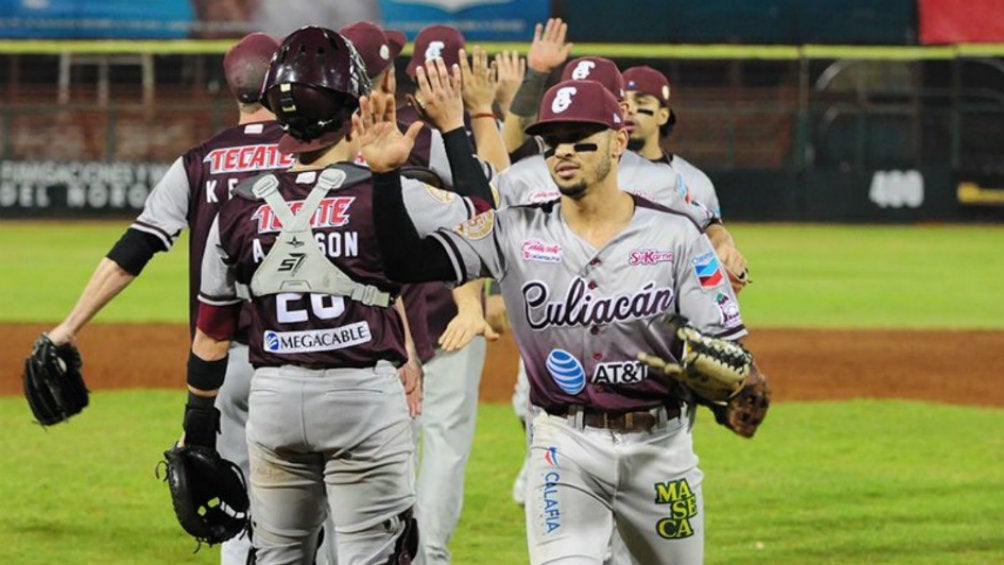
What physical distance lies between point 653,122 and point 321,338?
10.7 ft

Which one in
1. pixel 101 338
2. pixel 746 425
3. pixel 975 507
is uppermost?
pixel 746 425

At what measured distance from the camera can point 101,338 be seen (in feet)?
51.5

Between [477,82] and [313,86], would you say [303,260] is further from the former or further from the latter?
[477,82]

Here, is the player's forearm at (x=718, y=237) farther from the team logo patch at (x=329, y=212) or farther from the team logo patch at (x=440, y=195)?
the team logo patch at (x=329, y=212)

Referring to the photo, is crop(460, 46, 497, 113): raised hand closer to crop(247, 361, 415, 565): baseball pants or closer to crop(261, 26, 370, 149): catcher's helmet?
crop(261, 26, 370, 149): catcher's helmet

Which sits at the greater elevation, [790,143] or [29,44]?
[29,44]

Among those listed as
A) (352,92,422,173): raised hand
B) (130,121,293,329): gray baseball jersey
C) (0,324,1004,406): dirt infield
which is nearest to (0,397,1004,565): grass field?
(0,324,1004,406): dirt infield

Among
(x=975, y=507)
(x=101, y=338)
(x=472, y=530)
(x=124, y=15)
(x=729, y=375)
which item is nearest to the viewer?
(x=729, y=375)

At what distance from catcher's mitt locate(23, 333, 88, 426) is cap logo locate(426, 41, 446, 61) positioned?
1.81m

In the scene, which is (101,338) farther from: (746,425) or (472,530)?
(746,425)

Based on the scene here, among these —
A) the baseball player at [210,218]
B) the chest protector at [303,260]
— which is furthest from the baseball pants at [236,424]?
the chest protector at [303,260]

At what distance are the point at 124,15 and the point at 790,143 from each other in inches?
511

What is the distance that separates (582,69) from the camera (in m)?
5.79

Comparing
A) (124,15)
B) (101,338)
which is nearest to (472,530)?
Result: (101,338)
